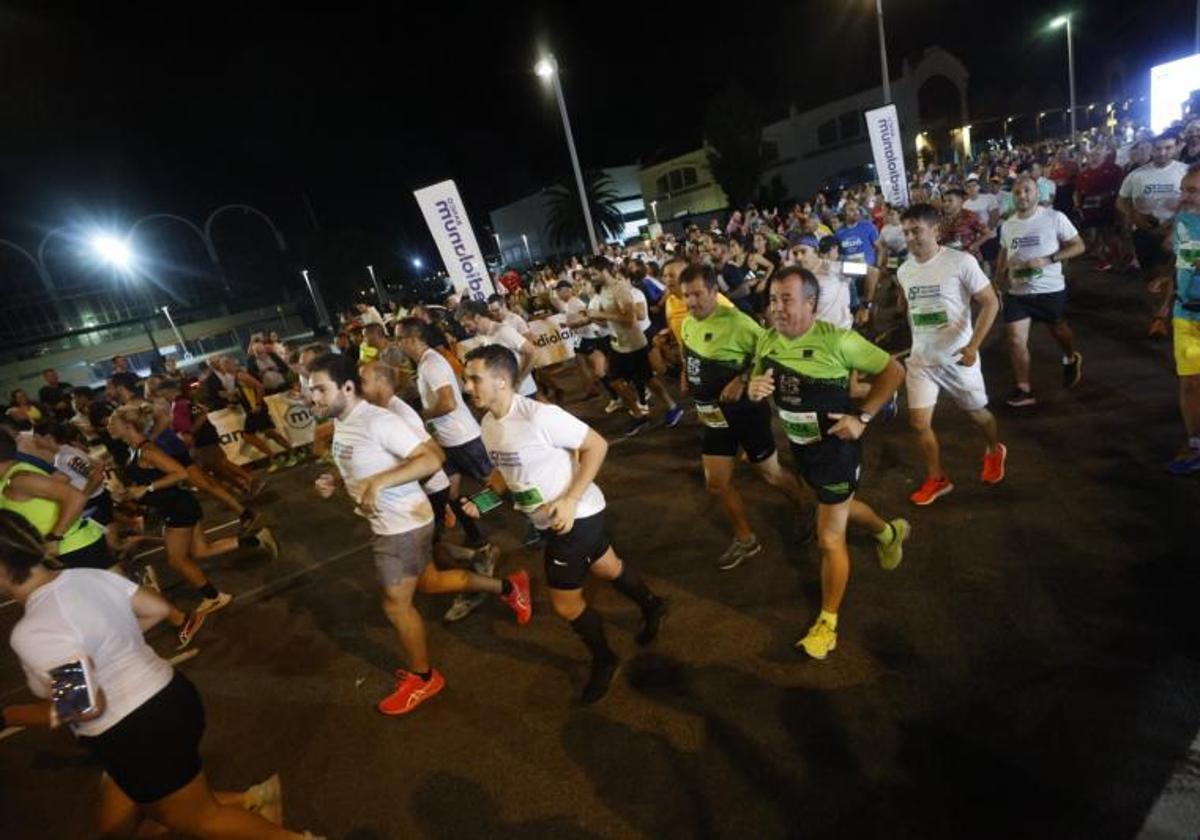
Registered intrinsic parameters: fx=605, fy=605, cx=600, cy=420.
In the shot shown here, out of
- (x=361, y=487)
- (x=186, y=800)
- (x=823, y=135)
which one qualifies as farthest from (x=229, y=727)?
(x=823, y=135)

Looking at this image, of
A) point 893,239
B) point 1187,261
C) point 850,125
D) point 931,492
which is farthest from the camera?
point 850,125

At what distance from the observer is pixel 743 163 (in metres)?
44.2

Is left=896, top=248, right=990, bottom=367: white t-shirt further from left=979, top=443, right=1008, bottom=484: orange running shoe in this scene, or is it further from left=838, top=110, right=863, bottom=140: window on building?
left=838, top=110, right=863, bottom=140: window on building

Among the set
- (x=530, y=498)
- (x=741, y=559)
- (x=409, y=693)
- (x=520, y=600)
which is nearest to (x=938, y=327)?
(x=741, y=559)

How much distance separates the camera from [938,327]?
14.9ft

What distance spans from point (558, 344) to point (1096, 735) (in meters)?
11.1

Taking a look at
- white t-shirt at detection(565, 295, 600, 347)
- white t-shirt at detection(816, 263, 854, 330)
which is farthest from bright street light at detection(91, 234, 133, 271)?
white t-shirt at detection(816, 263, 854, 330)

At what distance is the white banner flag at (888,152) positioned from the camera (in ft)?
45.0

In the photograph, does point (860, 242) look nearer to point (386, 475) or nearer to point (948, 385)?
point (948, 385)

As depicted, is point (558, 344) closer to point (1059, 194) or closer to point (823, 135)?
point (1059, 194)

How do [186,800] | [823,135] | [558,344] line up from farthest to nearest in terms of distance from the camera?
1. [823,135]
2. [558,344]
3. [186,800]

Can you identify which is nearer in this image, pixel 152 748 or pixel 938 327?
pixel 152 748

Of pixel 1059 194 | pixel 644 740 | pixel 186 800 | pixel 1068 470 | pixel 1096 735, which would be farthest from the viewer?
pixel 1059 194

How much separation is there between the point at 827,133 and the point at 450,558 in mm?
48028
